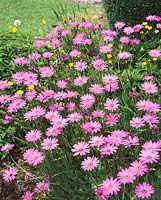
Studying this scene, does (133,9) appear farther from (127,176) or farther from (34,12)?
(127,176)

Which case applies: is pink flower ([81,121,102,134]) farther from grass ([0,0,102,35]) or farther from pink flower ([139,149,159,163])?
grass ([0,0,102,35])

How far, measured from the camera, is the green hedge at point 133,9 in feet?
17.6

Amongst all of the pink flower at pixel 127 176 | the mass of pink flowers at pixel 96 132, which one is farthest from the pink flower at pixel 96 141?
the pink flower at pixel 127 176

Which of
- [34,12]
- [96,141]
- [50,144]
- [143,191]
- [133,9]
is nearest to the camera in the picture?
[143,191]

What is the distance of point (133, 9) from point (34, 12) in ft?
10.4

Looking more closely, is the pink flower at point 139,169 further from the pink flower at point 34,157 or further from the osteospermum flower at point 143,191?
the pink flower at point 34,157

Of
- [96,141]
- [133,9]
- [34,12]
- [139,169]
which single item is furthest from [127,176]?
[34,12]

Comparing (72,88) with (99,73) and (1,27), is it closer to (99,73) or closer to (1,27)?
(99,73)

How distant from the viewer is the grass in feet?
24.7

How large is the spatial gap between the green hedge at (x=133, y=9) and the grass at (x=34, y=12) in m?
1.75

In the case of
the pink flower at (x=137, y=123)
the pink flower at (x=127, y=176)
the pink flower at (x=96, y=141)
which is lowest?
the pink flower at (x=127, y=176)

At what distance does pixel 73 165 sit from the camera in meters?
2.96

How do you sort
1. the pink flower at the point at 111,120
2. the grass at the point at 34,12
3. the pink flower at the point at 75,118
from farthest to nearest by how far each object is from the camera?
the grass at the point at 34,12 → the pink flower at the point at 75,118 → the pink flower at the point at 111,120

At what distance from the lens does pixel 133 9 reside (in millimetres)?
5418
